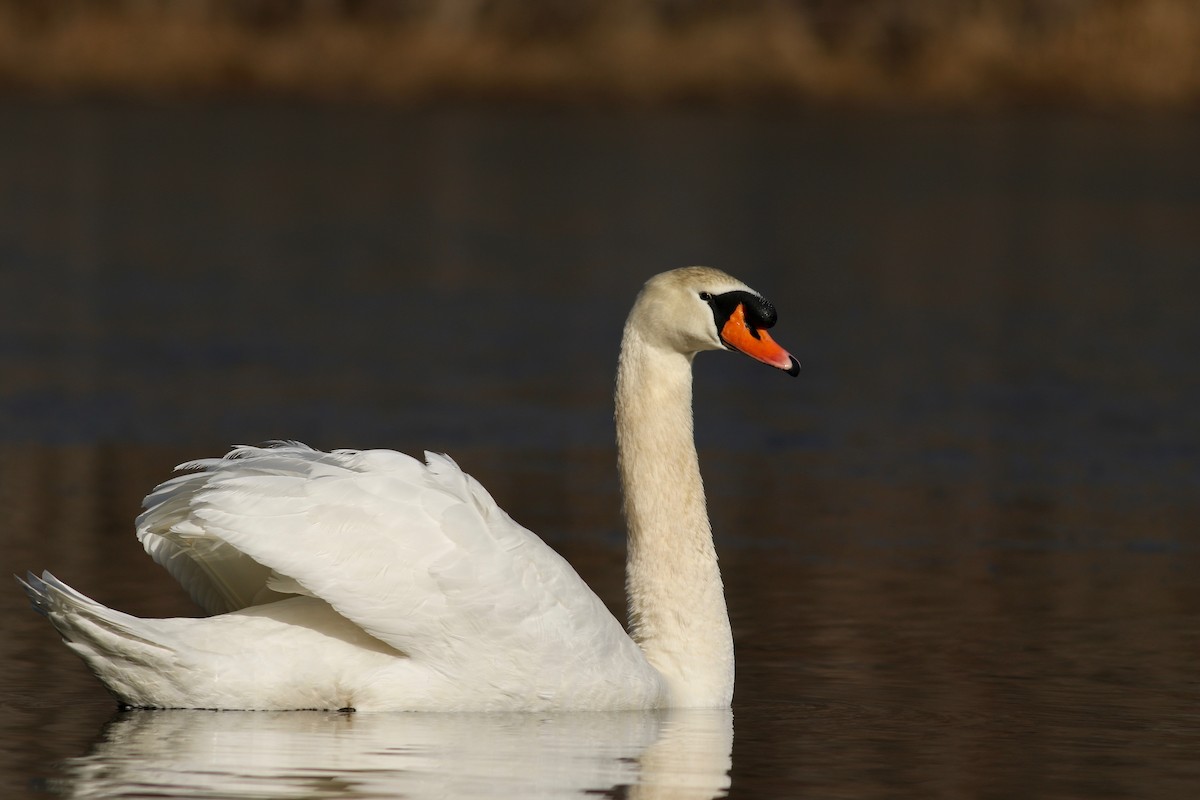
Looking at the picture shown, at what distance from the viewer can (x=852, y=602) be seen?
1005 centimetres

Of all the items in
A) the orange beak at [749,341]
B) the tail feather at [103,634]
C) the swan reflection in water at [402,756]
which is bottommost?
the swan reflection in water at [402,756]

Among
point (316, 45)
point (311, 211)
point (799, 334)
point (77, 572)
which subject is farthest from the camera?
point (316, 45)

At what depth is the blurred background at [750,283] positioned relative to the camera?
8.95 m

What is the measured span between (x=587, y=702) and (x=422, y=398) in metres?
7.82

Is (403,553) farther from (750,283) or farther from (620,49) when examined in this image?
(620,49)

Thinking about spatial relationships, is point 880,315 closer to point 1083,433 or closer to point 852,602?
point 1083,433

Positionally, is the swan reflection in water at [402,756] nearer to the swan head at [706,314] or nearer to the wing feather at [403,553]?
the wing feather at [403,553]

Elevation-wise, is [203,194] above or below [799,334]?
above

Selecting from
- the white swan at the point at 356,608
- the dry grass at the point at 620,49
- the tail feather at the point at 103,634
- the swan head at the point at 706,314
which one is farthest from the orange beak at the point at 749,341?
the dry grass at the point at 620,49

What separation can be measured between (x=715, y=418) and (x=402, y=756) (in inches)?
330

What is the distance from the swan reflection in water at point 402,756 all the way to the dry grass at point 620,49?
33.3 meters

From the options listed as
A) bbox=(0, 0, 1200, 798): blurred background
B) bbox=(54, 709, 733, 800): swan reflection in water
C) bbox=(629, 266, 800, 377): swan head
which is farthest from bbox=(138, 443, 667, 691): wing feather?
bbox=(629, 266, 800, 377): swan head

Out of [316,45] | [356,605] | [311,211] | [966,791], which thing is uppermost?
[316,45]

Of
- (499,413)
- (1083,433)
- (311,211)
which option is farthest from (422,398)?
(311,211)
